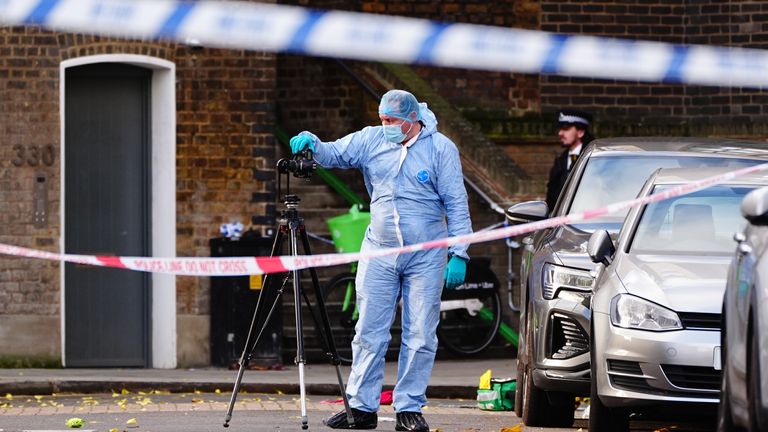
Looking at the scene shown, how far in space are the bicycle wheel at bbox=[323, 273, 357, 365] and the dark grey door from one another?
172 cm

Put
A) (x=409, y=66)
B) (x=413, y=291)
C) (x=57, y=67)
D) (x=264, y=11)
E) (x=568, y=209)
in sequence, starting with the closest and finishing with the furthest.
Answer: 1. (x=413, y=291)
2. (x=568, y=209)
3. (x=264, y=11)
4. (x=57, y=67)
5. (x=409, y=66)

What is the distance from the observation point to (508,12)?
2012 centimetres

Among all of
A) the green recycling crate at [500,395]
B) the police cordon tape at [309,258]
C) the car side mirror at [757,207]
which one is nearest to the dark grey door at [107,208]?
the green recycling crate at [500,395]

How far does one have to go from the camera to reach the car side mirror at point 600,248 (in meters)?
9.37

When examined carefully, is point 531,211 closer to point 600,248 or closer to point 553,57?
point 600,248

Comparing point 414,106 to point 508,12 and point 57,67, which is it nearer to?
point 57,67

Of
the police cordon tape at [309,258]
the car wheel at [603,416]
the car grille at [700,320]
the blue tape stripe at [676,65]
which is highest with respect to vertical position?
the blue tape stripe at [676,65]

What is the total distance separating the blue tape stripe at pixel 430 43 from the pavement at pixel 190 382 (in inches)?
108

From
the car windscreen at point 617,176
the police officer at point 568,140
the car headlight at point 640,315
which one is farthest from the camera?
the police officer at point 568,140

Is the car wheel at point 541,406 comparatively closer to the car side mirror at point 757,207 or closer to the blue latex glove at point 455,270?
the blue latex glove at point 455,270

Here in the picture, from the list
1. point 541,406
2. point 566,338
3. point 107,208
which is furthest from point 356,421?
point 107,208

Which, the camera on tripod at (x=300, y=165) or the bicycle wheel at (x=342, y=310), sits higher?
the camera on tripod at (x=300, y=165)

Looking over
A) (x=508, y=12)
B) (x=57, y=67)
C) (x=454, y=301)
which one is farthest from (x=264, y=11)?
(x=508, y=12)

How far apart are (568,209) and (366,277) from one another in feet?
5.14
